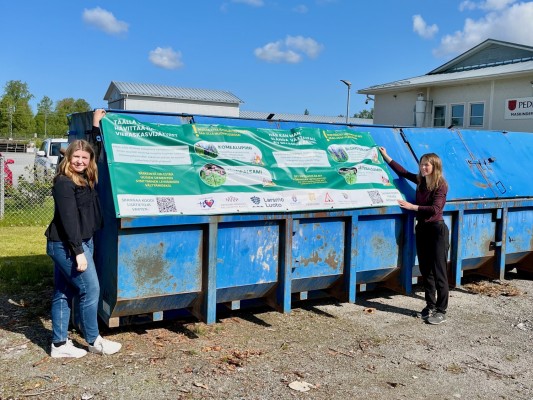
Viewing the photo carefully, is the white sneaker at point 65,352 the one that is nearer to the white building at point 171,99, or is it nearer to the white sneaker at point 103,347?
the white sneaker at point 103,347

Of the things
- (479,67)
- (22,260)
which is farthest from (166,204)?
(479,67)

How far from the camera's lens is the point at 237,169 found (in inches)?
196

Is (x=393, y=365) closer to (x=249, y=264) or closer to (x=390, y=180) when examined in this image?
(x=249, y=264)

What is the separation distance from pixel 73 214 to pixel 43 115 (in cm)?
8446

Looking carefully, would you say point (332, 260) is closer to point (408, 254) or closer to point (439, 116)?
point (408, 254)

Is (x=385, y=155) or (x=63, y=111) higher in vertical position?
(x=63, y=111)

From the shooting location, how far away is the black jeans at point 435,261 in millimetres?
5500

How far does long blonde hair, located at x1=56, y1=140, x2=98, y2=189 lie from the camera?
4070 millimetres

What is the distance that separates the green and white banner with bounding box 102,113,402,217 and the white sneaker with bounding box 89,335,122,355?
1066 millimetres

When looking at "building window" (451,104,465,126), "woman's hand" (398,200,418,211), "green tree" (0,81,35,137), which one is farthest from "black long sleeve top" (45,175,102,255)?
"green tree" (0,81,35,137)

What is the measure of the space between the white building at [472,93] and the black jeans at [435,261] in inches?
631

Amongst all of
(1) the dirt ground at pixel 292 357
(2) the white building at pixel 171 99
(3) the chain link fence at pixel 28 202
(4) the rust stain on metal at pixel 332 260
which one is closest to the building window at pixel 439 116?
(3) the chain link fence at pixel 28 202

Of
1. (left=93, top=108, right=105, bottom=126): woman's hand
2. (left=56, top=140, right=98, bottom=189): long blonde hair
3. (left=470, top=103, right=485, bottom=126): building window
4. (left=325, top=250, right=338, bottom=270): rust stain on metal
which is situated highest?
(left=470, top=103, right=485, bottom=126): building window

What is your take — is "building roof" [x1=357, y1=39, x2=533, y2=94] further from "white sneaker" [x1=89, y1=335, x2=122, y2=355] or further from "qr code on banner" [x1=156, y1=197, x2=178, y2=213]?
"white sneaker" [x1=89, y1=335, x2=122, y2=355]
